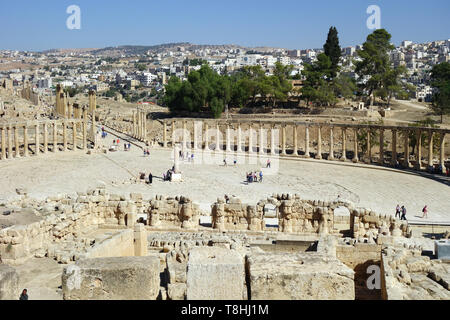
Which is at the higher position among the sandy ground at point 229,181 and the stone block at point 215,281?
the stone block at point 215,281

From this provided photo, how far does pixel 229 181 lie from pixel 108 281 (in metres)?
32.6

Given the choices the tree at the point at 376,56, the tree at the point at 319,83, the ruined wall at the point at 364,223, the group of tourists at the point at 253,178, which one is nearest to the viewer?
the ruined wall at the point at 364,223

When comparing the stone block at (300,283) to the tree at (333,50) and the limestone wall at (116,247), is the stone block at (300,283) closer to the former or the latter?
the limestone wall at (116,247)

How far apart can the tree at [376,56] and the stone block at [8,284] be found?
64.6 metres

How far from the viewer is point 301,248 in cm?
1574

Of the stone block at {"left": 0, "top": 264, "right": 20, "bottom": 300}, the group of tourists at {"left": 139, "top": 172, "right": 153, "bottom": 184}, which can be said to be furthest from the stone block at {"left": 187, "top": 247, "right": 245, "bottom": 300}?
the group of tourists at {"left": 139, "top": 172, "right": 153, "bottom": 184}

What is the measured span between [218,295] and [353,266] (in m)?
7.56

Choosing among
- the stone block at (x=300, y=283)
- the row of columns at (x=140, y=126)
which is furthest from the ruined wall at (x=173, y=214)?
the row of columns at (x=140, y=126)

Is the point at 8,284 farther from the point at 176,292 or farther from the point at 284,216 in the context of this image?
the point at 284,216

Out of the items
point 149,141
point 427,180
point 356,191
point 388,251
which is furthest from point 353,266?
point 149,141

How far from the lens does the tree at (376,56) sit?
68.4 meters

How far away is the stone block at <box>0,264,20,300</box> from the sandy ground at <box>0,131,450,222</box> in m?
23.7

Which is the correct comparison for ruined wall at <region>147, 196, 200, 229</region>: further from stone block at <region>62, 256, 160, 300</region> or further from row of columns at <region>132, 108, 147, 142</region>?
row of columns at <region>132, 108, 147, 142</region>
